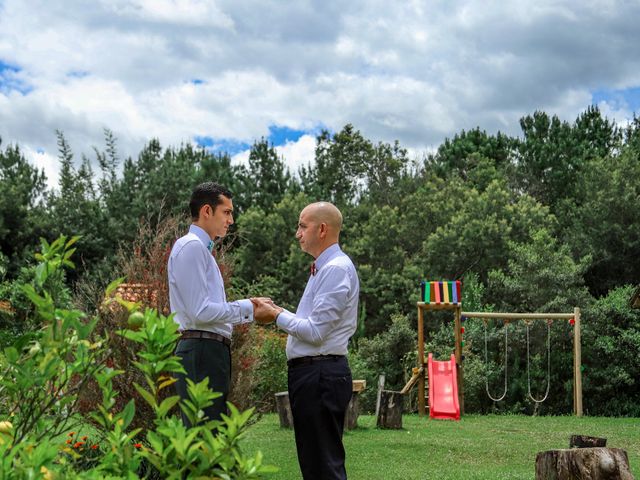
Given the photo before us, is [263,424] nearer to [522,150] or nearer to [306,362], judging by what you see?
[306,362]

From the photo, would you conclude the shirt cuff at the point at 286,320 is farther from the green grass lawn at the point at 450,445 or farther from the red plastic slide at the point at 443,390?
the red plastic slide at the point at 443,390

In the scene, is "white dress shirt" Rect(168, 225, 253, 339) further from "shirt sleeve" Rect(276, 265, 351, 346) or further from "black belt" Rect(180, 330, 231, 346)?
"shirt sleeve" Rect(276, 265, 351, 346)

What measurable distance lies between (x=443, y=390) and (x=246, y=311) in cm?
1221

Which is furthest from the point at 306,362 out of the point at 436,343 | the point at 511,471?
the point at 436,343

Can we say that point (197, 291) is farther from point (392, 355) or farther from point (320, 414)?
point (392, 355)

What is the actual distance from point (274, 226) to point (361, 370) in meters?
9.79

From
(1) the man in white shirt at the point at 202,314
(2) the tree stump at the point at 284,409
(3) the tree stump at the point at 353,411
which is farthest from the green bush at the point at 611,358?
(1) the man in white shirt at the point at 202,314

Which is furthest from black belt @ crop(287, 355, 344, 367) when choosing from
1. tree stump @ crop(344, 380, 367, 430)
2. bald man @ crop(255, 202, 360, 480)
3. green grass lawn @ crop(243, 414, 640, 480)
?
tree stump @ crop(344, 380, 367, 430)

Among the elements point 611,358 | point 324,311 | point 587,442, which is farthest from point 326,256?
point 611,358

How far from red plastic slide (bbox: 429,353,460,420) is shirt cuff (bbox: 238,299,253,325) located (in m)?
11.8

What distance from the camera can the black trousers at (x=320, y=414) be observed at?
12.7 ft

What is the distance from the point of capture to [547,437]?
37.8ft

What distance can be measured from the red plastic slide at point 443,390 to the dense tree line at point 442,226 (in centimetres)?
153

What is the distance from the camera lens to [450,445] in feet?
34.0
